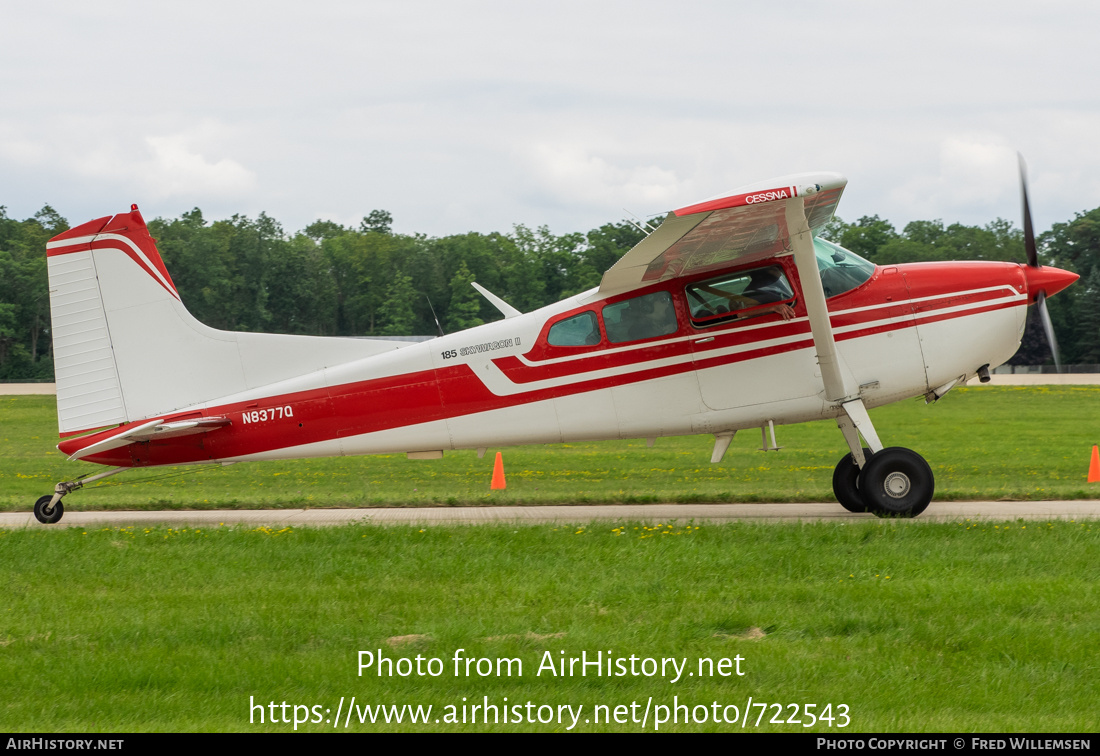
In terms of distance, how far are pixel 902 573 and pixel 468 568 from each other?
11.8ft

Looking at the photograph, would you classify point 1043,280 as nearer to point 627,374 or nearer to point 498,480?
point 627,374

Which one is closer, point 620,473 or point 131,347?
point 131,347

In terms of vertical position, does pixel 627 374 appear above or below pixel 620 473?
above

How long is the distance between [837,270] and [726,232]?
193cm

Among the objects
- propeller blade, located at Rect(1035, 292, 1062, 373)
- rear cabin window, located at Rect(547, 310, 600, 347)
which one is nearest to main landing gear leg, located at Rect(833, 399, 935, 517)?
propeller blade, located at Rect(1035, 292, 1062, 373)

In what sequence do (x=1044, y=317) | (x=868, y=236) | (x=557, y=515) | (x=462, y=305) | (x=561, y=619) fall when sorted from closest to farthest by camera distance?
1. (x=561, y=619)
2. (x=1044, y=317)
3. (x=557, y=515)
4. (x=462, y=305)
5. (x=868, y=236)

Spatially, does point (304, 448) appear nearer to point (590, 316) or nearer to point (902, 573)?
point (590, 316)

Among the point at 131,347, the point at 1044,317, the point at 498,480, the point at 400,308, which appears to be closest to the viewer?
the point at 1044,317

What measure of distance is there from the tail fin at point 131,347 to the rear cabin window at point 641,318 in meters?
2.67

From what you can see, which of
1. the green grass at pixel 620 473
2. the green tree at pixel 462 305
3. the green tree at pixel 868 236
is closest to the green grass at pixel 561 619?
A: the green grass at pixel 620 473

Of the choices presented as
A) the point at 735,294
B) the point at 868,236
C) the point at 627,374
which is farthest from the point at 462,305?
the point at 735,294

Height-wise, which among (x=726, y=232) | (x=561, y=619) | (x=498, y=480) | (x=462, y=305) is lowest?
(x=498, y=480)

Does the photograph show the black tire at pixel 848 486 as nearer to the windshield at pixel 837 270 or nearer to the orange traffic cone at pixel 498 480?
the windshield at pixel 837 270

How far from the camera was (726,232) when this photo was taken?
1042cm
